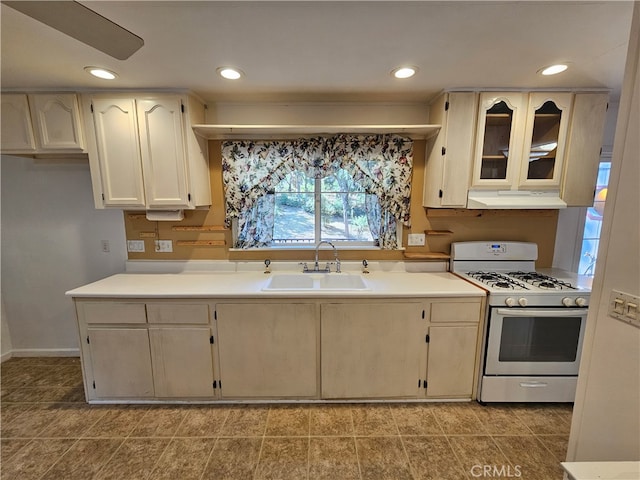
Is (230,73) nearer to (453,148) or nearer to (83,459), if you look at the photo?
(453,148)

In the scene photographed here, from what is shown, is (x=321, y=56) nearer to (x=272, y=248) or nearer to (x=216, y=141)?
(x=216, y=141)

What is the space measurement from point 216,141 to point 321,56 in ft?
4.03

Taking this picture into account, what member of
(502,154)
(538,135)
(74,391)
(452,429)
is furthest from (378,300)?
(74,391)

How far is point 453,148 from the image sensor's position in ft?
6.75

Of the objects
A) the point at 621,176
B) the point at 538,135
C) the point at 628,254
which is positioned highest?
the point at 538,135

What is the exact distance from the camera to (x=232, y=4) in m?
1.10

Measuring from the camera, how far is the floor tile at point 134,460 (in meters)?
1.50

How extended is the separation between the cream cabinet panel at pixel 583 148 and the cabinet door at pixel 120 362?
3371 millimetres

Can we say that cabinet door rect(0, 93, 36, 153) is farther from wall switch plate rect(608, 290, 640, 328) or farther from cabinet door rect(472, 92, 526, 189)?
wall switch plate rect(608, 290, 640, 328)

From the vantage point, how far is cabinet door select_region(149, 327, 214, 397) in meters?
1.90

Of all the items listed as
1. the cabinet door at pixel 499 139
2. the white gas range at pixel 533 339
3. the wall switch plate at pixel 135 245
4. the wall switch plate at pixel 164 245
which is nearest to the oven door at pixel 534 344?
the white gas range at pixel 533 339

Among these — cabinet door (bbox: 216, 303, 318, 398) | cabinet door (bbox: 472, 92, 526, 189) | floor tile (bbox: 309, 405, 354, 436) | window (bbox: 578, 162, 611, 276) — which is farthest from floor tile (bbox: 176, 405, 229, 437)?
window (bbox: 578, 162, 611, 276)

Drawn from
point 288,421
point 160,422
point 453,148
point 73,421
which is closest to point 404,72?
point 453,148

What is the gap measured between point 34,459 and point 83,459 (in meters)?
0.29
